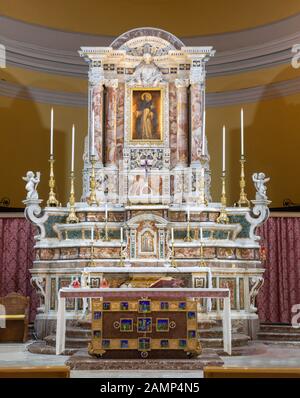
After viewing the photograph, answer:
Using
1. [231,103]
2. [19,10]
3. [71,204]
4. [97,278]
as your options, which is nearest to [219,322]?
[97,278]

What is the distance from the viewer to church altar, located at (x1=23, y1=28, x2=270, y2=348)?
1049 centimetres

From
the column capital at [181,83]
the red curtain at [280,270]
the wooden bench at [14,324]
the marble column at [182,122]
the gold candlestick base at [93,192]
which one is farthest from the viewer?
the red curtain at [280,270]

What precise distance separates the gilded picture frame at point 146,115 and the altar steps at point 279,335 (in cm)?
365

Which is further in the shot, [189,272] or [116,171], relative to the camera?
[116,171]

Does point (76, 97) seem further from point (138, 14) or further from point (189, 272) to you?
point (189, 272)

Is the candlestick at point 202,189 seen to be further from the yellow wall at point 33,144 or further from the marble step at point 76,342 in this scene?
the yellow wall at point 33,144

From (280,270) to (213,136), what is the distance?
3507 mm

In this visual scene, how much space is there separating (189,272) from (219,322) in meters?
0.85

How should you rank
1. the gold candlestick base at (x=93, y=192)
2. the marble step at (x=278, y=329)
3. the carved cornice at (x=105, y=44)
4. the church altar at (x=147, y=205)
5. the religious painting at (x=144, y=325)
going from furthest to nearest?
1. the carved cornice at (x=105, y=44)
2. the marble step at (x=278, y=329)
3. the gold candlestick base at (x=93, y=192)
4. the church altar at (x=147, y=205)
5. the religious painting at (x=144, y=325)

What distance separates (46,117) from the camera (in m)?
14.3

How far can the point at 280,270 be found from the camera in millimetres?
12500

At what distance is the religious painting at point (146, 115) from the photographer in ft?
38.0

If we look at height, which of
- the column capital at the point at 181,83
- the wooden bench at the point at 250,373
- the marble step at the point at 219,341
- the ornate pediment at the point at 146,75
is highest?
the ornate pediment at the point at 146,75

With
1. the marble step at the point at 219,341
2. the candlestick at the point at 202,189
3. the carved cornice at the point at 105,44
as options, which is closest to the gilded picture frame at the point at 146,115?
the candlestick at the point at 202,189
